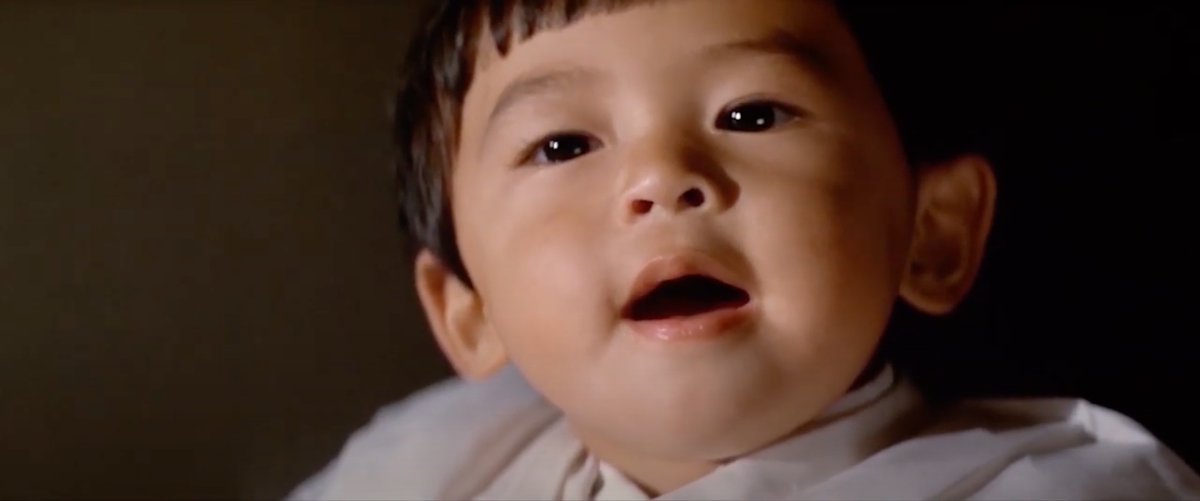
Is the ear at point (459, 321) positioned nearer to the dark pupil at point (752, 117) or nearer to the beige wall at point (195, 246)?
the beige wall at point (195, 246)

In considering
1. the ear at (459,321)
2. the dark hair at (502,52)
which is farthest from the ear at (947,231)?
the ear at (459,321)

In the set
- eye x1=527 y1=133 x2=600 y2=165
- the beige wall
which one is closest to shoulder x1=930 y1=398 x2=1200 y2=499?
eye x1=527 y1=133 x2=600 y2=165

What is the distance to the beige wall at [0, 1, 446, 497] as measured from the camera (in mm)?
779

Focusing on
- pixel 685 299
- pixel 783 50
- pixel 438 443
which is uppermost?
pixel 783 50

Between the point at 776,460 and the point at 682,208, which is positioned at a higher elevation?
the point at 682,208

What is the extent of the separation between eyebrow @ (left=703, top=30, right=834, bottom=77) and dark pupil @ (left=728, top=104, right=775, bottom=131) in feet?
0.09

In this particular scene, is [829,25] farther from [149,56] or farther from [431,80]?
[149,56]

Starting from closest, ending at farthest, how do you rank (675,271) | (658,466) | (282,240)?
1. (675,271)
2. (658,466)
3. (282,240)

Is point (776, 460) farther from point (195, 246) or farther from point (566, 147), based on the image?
point (195, 246)

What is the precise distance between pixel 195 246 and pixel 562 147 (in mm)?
276

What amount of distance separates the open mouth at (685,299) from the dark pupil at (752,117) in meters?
0.08

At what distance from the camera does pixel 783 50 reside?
0.66 meters

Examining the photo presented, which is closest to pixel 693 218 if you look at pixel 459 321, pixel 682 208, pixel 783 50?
pixel 682 208

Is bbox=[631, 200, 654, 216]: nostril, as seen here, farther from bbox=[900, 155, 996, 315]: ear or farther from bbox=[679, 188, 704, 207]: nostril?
bbox=[900, 155, 996, 315]: ear
